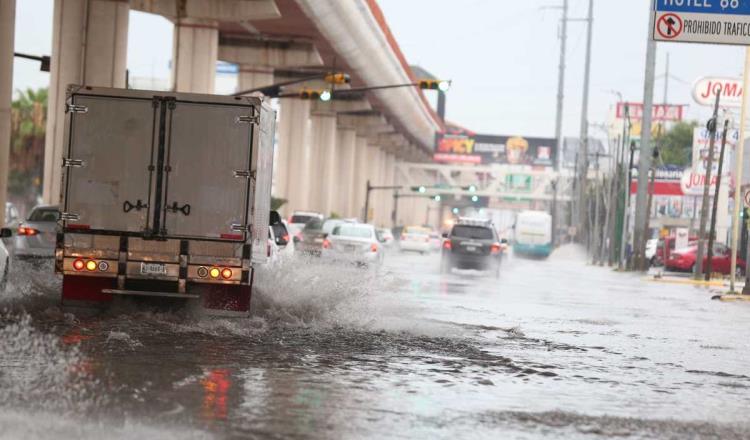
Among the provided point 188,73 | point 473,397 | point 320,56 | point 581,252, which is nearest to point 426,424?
point 473,397

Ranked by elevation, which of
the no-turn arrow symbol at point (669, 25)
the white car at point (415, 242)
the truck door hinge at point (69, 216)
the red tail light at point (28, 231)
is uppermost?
the no-turn arrow symbol at point (669, 25)

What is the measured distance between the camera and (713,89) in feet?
206

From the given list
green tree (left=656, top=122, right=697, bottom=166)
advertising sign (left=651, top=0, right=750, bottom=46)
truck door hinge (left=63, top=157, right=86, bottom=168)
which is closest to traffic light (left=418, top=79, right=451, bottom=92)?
advertising sign (left=651, top=0, right=750, bottom=46)

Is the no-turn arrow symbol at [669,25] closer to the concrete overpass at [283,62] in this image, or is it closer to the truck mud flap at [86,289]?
the truck mud flap at [86,289]

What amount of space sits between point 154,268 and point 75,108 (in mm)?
2103

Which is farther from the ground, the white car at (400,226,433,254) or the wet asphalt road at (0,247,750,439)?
the wet asphalt road at (0,247,750,439)

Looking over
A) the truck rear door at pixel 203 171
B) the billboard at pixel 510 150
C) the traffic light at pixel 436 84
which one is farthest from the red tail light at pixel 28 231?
the billboard at pixel 510 150

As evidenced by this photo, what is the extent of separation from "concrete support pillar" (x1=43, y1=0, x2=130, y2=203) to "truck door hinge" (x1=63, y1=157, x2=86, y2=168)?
25875 mm

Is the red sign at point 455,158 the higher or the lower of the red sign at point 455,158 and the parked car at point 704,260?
the higher

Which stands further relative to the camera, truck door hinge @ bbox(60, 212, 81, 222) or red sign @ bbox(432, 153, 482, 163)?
red sign @ bbox(432, 153, 482, 163)

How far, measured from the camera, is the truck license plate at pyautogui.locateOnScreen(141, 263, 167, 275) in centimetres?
1678

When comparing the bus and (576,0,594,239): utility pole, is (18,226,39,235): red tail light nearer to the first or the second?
the bus

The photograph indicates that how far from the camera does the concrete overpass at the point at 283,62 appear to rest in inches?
1661

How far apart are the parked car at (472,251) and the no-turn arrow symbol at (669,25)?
23057mm
